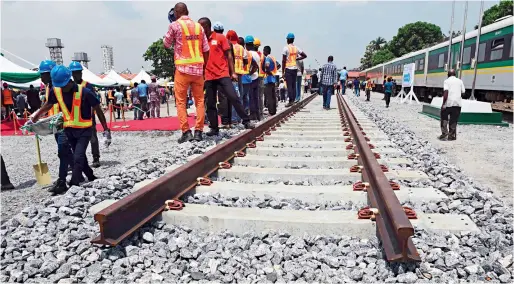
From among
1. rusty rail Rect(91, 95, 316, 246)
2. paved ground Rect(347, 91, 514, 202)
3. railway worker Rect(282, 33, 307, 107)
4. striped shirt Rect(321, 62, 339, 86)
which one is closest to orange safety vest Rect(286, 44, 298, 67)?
railway worker Rect(282, 33, 307, 107)

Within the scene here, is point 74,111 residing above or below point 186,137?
above

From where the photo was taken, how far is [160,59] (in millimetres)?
51844

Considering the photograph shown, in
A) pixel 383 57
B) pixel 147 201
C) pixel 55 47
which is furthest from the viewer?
pixel 383 57

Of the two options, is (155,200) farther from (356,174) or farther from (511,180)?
(511,180)

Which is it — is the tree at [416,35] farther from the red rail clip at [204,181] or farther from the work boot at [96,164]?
the red rail clip at [204,181]

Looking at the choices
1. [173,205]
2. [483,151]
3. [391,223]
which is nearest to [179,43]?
[173,205]

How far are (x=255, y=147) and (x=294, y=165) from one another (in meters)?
1.10

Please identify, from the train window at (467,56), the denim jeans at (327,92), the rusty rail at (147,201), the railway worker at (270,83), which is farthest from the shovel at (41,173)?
the train window at (467,56)

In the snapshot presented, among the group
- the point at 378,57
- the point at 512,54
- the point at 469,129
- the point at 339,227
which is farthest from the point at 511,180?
the point at 378,57

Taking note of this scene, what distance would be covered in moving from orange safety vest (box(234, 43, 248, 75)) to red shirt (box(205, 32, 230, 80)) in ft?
4.96

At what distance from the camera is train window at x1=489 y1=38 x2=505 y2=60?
1372cm

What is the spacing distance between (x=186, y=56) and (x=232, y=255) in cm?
370

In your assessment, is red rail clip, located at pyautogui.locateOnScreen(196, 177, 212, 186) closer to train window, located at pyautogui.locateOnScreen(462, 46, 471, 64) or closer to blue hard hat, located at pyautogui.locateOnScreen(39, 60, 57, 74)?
blue hard hat, located at pyautogui.locateOnScreen(39, 60, 57, 74)

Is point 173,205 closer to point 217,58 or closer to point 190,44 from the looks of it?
point 190,44
